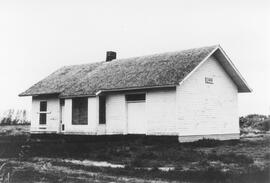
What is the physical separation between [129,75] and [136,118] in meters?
2.69

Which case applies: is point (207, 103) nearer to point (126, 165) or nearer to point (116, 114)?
point (116, 114)

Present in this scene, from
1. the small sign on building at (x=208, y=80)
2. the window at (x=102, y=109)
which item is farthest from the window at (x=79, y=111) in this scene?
the small sign on building at (x=208, y=80)

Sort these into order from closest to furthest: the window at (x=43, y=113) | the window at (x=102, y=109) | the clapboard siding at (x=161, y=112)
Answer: the clapboard siding at (x=161, y=112)
the window at (x=102, y=109)
the window at (x=43, y=113)

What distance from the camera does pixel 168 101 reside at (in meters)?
20.7

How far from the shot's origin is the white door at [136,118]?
21922mm

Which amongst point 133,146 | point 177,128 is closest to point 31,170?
point 133,146

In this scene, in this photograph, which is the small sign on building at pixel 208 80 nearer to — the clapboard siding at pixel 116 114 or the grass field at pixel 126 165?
the grass field at pixel 126 165

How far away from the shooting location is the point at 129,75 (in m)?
23.5

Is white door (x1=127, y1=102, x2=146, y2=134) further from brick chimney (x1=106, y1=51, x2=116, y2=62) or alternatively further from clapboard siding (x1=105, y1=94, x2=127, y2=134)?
brick chimney (x1=106, y1=51, x2=116, y2=62)

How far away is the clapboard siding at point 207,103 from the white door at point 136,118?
7.58 ft

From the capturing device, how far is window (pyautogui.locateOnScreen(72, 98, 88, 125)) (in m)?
24.2

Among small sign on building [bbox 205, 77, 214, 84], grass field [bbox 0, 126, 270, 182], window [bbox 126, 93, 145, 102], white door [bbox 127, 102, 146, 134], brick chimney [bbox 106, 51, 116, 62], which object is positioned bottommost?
grass field [bbox 0, 126, 270, 182]

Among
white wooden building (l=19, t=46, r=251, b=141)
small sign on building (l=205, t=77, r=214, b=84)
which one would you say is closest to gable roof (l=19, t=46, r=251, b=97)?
white wooden building (l=19, t=46, r=251, b=141)

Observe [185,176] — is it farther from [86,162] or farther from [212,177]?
[86,162]
